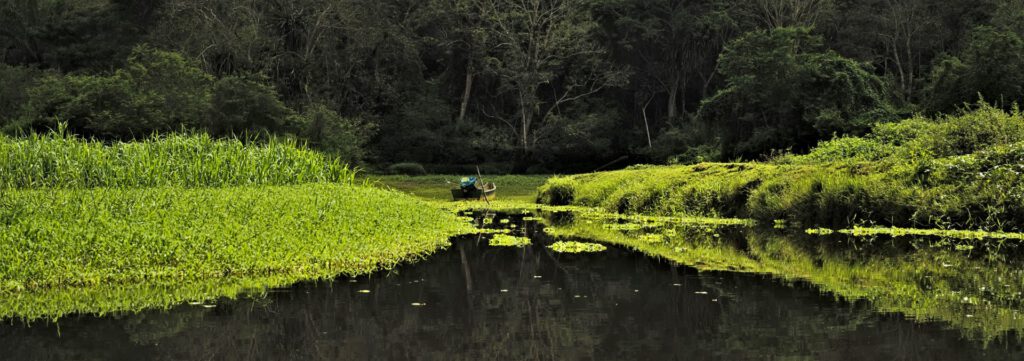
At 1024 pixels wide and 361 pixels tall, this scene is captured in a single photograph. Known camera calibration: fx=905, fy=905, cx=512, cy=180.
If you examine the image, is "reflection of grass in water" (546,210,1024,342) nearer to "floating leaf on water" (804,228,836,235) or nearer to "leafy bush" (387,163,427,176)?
"floating leaf on water" (804,228,836,235)

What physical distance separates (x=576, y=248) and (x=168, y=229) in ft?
19.9

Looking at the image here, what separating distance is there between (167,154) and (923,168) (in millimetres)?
15776

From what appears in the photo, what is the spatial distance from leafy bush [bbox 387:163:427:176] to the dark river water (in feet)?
129

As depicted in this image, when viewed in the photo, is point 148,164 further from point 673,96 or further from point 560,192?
point 673,96

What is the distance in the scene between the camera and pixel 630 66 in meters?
54.9

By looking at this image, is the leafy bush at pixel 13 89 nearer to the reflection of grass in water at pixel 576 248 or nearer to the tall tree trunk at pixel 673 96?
the tall tree trunk at pixel 673 96

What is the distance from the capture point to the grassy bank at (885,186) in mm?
15883

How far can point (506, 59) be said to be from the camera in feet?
177

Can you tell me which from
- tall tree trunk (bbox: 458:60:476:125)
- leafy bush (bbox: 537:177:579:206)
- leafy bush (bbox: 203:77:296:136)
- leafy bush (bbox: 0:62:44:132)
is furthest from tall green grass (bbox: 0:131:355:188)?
tall tree trunk (bbox: 458:60:476:125)

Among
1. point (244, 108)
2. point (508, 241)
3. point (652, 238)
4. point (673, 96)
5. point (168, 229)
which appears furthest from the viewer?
point (673, 96)

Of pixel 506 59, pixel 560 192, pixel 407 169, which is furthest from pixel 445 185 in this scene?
pixel 560 192

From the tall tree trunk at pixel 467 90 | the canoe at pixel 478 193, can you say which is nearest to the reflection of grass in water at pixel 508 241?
the canoe at pixel 478 193

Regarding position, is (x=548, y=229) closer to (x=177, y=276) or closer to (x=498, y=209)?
(x=498, y=209)

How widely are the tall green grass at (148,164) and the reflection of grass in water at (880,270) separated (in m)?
7.96
